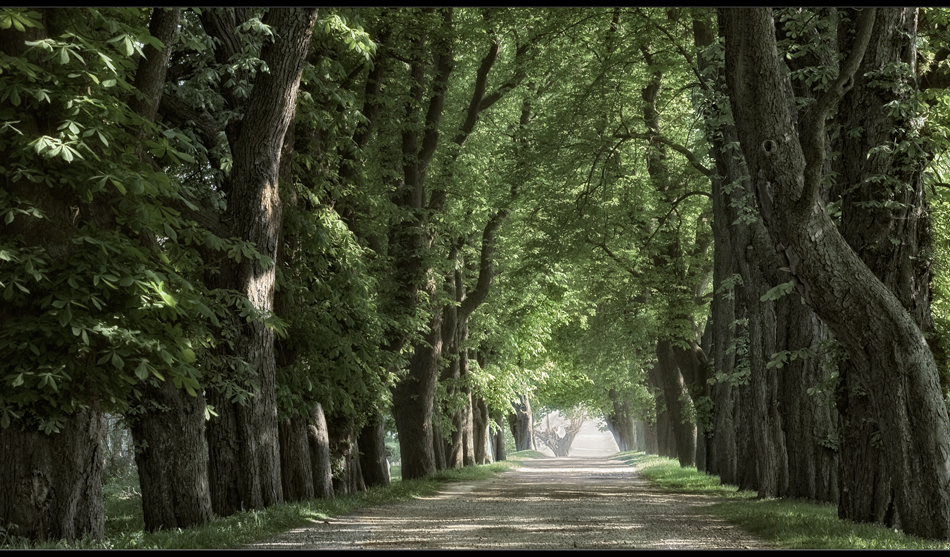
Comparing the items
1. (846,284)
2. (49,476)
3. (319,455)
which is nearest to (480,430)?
(319,455)

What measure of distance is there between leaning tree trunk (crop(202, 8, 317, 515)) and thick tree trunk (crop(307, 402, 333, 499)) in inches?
103

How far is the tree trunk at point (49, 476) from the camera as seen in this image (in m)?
8.49

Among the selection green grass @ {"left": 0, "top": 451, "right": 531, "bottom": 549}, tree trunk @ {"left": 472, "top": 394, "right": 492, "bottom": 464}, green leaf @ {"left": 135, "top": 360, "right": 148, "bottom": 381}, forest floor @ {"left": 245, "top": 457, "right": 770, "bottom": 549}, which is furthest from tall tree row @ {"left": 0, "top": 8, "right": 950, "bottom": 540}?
tree trunk @ {"left": 472, "top": 394, "right": 492, "bottom": 464}

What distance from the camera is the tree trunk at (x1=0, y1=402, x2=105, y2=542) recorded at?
8.49 meters

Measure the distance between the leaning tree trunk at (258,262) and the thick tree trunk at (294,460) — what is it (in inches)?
62.7

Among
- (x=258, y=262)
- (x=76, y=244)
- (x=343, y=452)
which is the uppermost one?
(x=258, y=262)

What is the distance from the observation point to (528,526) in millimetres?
12016

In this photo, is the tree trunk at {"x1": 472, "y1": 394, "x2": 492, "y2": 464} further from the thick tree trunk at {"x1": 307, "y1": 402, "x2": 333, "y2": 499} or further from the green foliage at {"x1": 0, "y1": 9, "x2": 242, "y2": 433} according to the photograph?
the green foliage at {"x1": 0, "y1": 9, "x2": 242, "y2": 433}

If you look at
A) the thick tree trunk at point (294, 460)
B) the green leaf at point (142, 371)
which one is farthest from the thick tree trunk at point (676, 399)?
the green leaf at point (142, 371)

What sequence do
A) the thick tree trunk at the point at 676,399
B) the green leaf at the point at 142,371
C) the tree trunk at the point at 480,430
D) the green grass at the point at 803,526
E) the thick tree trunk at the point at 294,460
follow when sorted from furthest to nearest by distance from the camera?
the tree trunk at the point at 480,430
the thick tree trunk at the point at 676,399
the thick tree trunk at the point at 294,460
the green grass at the point at 803,526
the green leaf at the point at 142,371

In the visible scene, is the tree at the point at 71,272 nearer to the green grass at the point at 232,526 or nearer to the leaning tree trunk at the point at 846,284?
the green grass at the point at 232,526

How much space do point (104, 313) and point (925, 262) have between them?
8.67 meters

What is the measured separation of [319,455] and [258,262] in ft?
15.0

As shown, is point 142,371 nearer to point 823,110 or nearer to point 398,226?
point 823,110
